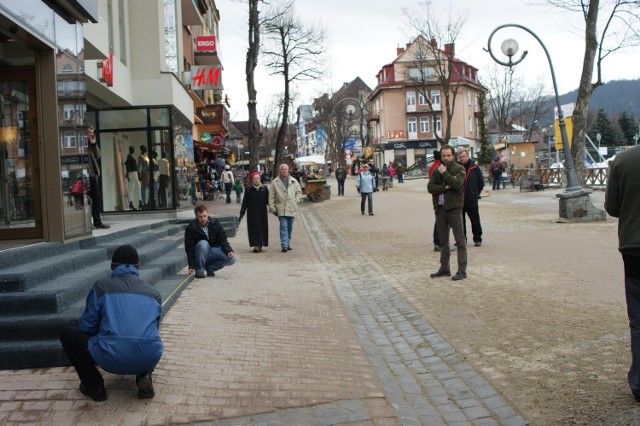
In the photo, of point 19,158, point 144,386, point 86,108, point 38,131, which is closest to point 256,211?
point 86,108

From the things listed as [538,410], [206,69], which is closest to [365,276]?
[538,410]

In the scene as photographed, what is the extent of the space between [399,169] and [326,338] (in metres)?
46.8

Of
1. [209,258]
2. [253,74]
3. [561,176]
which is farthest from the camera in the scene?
[561,176]

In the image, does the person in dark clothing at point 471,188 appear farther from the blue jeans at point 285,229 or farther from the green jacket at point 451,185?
the blue jeans at point 285,229

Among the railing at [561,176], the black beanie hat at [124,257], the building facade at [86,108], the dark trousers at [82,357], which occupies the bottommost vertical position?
the dark trousers at [82,357]

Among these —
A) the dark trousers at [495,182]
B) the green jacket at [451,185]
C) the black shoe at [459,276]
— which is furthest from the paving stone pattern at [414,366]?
the dark trousers at [495,182]

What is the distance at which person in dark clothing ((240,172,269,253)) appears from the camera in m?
13.9

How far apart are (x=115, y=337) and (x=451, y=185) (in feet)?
20.1

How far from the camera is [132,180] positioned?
18375 millimetres

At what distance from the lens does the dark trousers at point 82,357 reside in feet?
15.3

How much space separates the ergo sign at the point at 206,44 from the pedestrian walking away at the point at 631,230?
1141 inches

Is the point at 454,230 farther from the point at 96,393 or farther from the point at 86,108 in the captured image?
the point at 86,108

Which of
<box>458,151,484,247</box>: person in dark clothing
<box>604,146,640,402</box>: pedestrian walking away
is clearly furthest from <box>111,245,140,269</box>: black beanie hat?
<box>458,151,484,247</box>: person in dark clothing

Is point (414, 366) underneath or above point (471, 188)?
underneath
